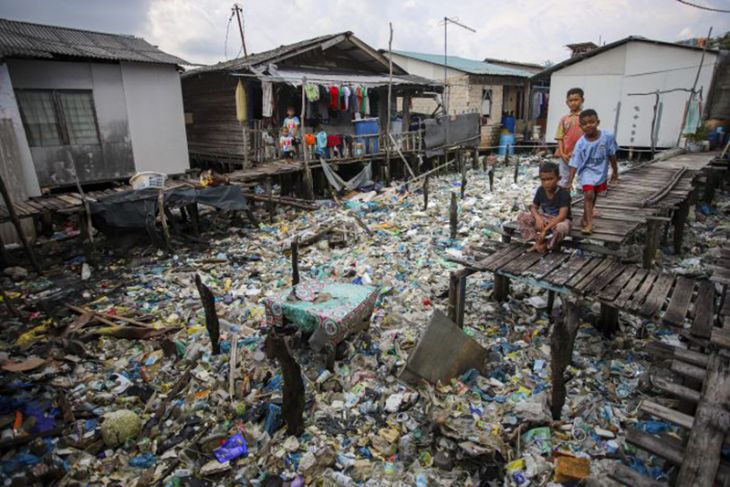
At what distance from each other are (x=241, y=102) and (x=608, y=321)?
1063 cm

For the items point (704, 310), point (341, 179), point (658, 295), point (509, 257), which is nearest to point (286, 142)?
point (341, 179)

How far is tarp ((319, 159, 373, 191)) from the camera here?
1267cm

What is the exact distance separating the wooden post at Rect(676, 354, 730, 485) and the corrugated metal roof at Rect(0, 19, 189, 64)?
11.6 metres

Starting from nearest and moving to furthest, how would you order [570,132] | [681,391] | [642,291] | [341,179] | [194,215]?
1. [681,391]
2. [642,291]
3. [570,132]
4. [194,215]
5. [341,179]

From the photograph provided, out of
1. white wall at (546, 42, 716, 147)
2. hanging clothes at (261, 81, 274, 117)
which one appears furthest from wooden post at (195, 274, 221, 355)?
white wall at (546, 42, 716, 147)

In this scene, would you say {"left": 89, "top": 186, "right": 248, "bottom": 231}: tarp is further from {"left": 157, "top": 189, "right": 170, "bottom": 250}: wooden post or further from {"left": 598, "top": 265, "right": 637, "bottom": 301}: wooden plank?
{"left": 598, "top": 265, "right": 637, "bottom": 301}: wooden plank

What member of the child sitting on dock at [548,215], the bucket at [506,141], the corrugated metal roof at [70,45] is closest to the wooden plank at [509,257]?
the child sitting on dock at [548,215]

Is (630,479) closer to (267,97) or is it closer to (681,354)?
(681,354)

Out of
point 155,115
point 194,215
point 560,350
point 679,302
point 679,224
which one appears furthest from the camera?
point 155,115

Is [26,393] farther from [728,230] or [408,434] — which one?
[728,230]

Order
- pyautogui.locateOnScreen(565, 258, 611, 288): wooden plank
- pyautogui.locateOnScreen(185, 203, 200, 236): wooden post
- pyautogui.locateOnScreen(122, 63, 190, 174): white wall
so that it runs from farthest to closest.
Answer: pyautogui.locateOnScreen(122, 63, 190, 174): white wall < pyautogui.locateOnScreen(185, 203, 200, 236): wooden post < pyautogui.locateOnScreen(565, 258, 611, 288): wooden plank

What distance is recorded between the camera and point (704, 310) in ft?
13.0

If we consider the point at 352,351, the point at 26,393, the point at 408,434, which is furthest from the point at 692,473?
the point at 26,393

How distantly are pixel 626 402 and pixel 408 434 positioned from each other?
213 centimetres
